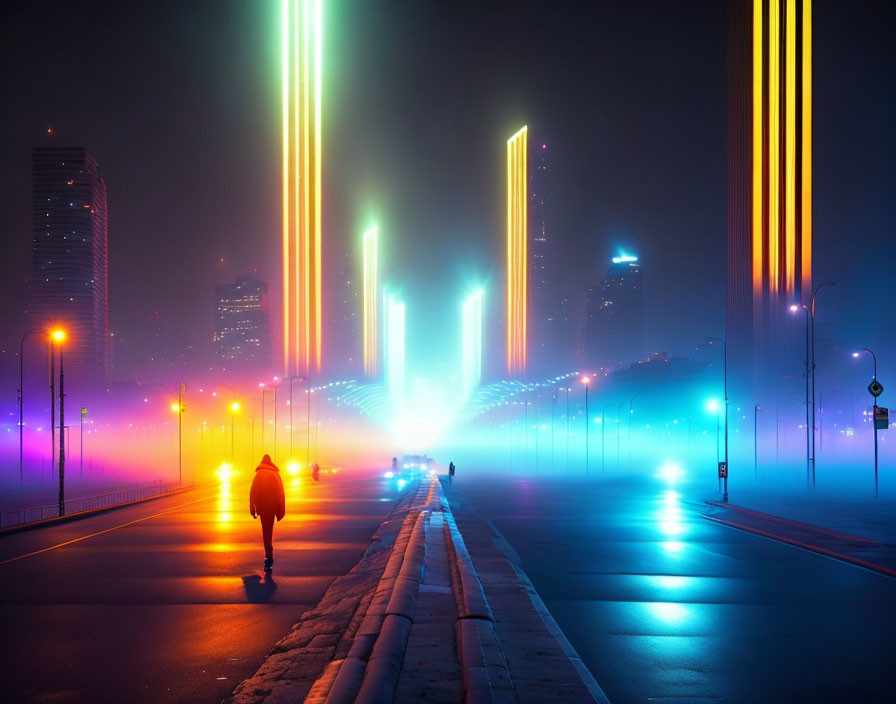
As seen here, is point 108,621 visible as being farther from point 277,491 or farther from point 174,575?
point 277,491

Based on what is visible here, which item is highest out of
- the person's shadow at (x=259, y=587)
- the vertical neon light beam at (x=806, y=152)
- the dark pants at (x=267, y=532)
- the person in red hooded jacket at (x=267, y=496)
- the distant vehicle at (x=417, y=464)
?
the vertical neon light beam at (x=806, y=152)

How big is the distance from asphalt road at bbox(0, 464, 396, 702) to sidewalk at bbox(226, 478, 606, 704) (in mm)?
516

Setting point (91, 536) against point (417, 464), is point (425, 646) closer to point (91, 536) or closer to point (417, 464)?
point (91, 536)

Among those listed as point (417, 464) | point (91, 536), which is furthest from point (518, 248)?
point (91, 536)

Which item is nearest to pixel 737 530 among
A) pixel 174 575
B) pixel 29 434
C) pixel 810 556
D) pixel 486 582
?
pixel 810 556

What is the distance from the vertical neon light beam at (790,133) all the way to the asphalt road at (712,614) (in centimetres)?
2786

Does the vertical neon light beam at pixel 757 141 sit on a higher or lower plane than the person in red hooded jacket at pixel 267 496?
higher

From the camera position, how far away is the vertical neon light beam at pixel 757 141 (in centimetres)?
4650

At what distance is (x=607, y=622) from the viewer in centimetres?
1148

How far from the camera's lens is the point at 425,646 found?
8.77 metres

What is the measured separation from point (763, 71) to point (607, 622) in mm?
43261

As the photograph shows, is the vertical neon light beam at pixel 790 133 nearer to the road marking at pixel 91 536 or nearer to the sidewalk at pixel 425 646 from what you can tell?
the road marking at pixel 91 536

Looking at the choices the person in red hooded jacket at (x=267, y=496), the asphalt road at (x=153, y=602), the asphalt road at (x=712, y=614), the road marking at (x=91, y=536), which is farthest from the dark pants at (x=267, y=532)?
the road marking at (x=91, y=536)

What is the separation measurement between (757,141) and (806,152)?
4.23m
